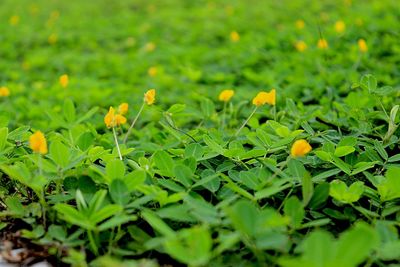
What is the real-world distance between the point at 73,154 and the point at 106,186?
0.54 feet

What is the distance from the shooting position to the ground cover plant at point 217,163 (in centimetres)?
128

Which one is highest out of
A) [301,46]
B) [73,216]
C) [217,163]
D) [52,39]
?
[73,216]

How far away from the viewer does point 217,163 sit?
5.71 ft

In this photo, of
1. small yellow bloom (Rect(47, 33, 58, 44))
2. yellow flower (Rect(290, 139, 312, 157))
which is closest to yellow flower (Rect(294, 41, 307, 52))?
yellow flower (Rect(290, 139, 312, 157))

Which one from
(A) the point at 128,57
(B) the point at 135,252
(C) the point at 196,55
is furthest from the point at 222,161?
(A) the point at 128,57

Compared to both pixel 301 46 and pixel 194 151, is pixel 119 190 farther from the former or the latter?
pixel 301 46

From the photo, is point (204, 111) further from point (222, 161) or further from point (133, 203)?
point (133, 203)

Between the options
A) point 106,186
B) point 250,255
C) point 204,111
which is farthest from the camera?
point 204,111

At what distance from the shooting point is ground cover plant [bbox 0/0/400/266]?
1.28 meters

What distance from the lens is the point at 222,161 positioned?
1.76 metres

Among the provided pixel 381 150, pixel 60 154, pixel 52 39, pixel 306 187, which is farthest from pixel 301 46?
pixel 52 39

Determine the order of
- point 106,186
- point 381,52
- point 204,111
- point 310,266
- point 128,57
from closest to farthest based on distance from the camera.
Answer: point 310,266
point 106,186
point 204,111
point 381,52
point 128,57

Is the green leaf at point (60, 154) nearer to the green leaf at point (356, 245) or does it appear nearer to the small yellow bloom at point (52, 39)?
the green leaf at point (356, 245)

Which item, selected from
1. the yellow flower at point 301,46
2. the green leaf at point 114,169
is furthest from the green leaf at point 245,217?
the yellow flower at point 301,46
